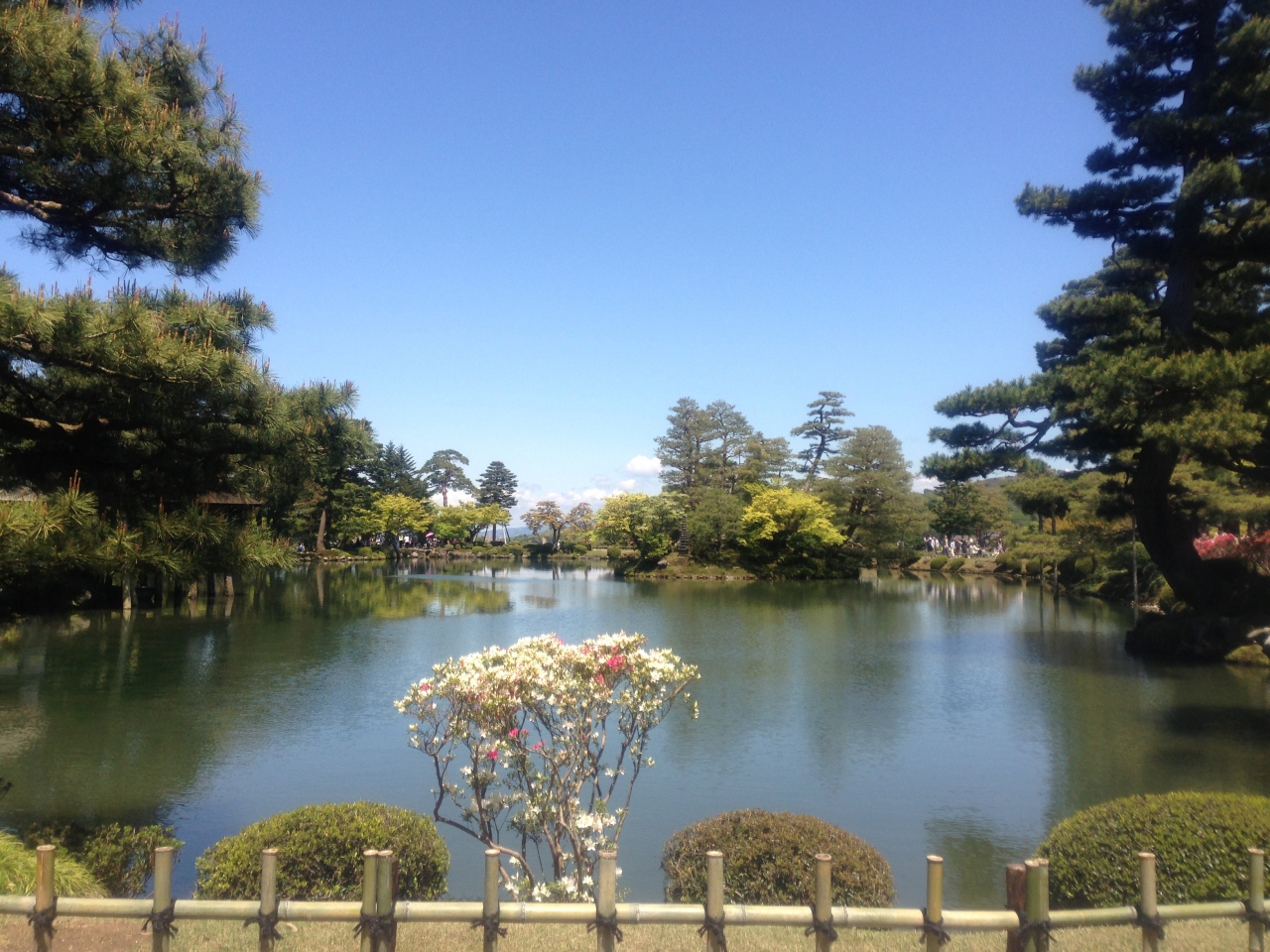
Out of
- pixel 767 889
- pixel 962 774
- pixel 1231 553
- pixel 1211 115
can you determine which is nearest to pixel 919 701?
pixel 962 774

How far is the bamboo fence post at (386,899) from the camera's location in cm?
317

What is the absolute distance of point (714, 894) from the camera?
3.16 m

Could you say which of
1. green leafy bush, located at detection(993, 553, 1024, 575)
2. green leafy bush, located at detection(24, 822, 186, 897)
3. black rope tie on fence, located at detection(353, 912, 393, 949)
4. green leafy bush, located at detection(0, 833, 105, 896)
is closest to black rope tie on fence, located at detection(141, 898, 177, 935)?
black rope tie on fence, located at detection(353, 912, 393, 949)

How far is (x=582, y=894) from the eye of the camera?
15.0 feet

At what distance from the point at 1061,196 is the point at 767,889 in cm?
1195

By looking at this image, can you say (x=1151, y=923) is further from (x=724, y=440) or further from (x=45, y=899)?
(x=724, y=440)

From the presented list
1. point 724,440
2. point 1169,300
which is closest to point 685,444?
point 724,440

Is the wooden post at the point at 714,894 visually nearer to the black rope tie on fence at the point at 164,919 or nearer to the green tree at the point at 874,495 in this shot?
the black rope tie on fence at the point at 164,919

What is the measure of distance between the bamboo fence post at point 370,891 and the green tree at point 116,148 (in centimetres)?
355

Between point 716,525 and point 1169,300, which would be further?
point 716,525

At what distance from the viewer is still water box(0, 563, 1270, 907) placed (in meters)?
6.90

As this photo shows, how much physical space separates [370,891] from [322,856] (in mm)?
1488

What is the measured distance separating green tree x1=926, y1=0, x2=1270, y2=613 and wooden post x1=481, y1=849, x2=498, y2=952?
10.3 meters

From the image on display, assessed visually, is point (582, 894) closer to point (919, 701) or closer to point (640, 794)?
point (640, 794)
